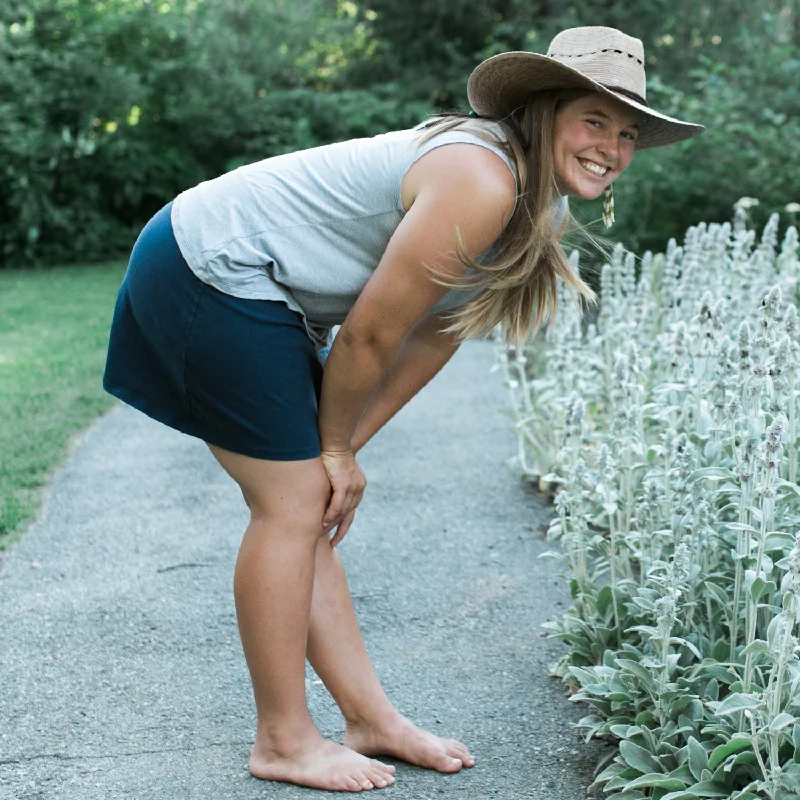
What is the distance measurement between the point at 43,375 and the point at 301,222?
488cm

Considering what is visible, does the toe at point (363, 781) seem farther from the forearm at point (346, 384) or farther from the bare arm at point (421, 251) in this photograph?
the bare arm at point (421, 251)

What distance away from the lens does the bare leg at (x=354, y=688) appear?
8.02ft

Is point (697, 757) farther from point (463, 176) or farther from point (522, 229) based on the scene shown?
point (463, 176)

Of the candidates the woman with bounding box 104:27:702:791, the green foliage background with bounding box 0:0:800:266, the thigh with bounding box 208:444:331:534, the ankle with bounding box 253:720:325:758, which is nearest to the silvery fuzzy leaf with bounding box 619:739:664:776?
the woman with bounding box 104:27:702:791

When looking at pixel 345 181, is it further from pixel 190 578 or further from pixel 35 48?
pixel 35 48

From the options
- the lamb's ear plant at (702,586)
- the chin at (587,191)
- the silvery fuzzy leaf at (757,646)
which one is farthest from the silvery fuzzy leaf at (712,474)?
the chin at (587,191)

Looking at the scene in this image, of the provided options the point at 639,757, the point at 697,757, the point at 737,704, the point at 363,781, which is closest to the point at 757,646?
the point at 737,704

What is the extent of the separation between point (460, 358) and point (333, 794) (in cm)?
560

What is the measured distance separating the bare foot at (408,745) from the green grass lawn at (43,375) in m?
1.94

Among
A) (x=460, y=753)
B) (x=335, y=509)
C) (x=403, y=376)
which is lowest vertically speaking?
(x=460, y=753)

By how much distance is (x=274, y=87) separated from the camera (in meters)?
15.3

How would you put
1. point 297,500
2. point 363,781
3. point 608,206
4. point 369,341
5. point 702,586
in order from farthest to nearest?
1. point 702,586
2. point 608,206
3. point 363,781
4. point 297,500
5. point 369,341

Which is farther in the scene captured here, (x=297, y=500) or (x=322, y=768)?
(x=322, y=768)

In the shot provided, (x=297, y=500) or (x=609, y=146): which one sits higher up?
(x=609, y=146)
